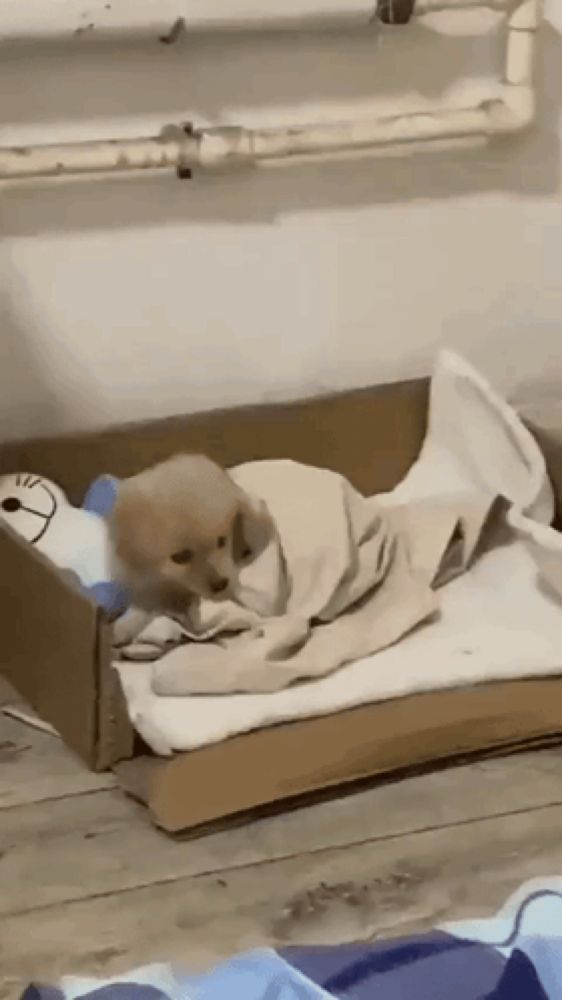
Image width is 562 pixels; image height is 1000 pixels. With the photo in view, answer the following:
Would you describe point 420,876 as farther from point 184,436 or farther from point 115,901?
point 184,436

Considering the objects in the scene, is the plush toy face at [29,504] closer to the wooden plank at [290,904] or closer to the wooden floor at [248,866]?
the wooden floor at [248,866]

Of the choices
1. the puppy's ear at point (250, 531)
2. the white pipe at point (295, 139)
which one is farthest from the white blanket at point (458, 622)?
the white pipe at point (295, 139)

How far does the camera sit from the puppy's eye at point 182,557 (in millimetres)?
1380

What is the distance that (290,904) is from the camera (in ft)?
3.83

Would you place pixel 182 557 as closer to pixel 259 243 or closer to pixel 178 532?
pixel 178 532

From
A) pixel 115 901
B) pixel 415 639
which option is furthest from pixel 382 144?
pixel 115 901

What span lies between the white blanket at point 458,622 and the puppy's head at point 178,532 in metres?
0.08

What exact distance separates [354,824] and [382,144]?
2.47ft

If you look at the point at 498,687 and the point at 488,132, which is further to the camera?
the point at 488,132

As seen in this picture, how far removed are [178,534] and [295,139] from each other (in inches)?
18.9

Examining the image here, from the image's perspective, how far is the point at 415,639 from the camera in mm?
1464

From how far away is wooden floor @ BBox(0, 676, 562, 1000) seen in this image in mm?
1131

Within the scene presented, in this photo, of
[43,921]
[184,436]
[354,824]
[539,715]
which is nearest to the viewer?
[43,921]

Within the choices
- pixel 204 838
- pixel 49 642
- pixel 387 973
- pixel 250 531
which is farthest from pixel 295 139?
pixel 387 973
